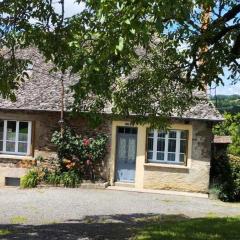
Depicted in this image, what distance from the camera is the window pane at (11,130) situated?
902 inches

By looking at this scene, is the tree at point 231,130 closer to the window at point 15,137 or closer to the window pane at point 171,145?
the window pane at point 171,145

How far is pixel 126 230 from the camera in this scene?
12328 mm

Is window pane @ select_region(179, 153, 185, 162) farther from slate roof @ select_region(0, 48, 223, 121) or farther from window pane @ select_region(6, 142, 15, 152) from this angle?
window pane @ select_region(6, 142, 15, 152)

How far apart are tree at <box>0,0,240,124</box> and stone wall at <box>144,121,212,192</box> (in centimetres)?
1046

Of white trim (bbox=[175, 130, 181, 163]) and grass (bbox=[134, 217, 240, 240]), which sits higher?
white trim (bbox=[175, 130, 181, 163])

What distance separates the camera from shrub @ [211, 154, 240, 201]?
20609mm

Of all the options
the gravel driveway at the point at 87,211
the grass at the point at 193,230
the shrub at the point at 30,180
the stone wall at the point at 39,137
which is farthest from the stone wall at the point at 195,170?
the grass at the point at 193,230

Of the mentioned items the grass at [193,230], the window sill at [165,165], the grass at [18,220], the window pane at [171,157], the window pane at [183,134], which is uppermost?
the window pane at [183,134]

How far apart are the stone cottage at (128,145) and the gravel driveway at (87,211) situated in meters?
1.36

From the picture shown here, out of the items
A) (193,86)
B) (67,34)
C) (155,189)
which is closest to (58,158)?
(155,189)

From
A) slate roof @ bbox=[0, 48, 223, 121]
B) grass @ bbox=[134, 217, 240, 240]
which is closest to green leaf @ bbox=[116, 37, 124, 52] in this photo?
grass @ bbox=[134, 217, 240, 240]

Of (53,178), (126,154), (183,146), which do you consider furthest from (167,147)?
(53,178)

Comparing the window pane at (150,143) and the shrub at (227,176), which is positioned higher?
the window pane at (150,143)

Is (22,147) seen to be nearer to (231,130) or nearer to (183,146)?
(183,146)
